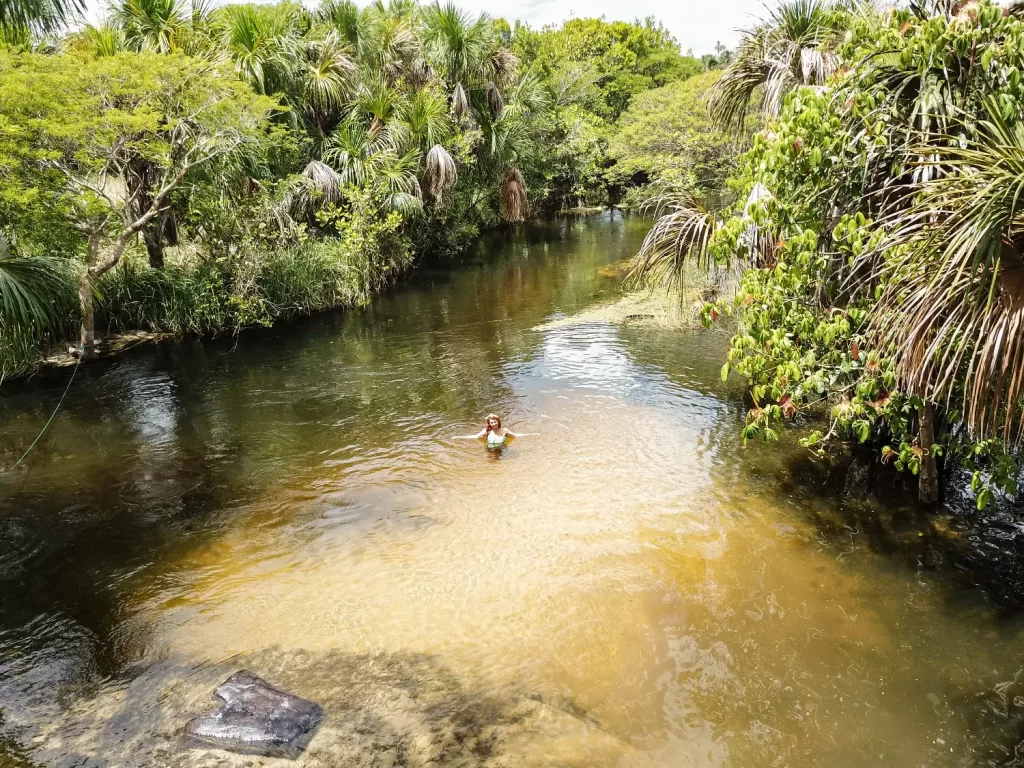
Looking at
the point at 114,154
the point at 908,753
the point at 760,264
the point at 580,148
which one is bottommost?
the point at 908,753

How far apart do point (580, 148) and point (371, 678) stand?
32228 millimetres

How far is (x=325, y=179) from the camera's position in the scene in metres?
17.3

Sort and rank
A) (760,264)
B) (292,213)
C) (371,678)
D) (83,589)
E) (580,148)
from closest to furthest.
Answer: (371,678)
(83,589)
(760,264)
(292,213)
(580,148)

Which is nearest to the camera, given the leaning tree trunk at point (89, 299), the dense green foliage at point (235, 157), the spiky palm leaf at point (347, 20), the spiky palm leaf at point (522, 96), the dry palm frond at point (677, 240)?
the dry palm frond at point (677, 240)

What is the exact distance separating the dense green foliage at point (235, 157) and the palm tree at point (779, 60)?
7.97m

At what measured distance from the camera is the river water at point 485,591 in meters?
4.39

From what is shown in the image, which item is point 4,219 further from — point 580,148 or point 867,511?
point 580,148

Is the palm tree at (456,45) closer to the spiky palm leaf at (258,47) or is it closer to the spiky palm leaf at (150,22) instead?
the spiky palm leaf at (258,47)

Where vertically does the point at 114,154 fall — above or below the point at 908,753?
above

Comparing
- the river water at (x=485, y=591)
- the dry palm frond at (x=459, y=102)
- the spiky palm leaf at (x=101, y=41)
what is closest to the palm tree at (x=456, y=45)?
the dry palm frond at (x=459, y=102)

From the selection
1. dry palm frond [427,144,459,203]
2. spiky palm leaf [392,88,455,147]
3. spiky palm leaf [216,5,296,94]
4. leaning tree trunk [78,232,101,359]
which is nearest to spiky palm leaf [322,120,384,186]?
spiky palm leaf [392,88,455,147]

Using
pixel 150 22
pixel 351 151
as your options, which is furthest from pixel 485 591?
pixel 150 22

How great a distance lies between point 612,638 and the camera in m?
5.32

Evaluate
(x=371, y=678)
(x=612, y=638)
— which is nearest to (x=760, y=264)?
(x=612, y=638)
